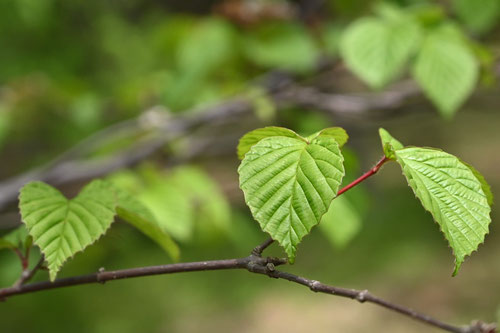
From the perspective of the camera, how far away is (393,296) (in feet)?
9.94

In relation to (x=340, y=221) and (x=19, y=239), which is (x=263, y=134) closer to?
(x=19, y=239)

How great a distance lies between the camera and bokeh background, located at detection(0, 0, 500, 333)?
5.98 feet

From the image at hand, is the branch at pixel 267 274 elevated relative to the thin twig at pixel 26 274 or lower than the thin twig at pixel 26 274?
lower

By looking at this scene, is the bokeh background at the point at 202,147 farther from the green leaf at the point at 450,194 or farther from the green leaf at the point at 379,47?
the green leaf at the point at 450,194

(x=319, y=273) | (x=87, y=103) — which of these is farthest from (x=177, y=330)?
(x=87, y=103)

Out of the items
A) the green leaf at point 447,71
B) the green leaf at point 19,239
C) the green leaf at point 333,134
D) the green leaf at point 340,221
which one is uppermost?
the green leaf at point 447,71

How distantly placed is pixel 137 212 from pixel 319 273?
109 inches

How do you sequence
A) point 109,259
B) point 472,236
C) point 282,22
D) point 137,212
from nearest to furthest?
point 472,236 < point 137,212 < point 282,22 < point 109,259

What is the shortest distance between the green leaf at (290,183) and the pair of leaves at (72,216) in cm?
17

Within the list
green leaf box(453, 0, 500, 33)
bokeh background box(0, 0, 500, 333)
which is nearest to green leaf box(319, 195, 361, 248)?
bokeh background box(0, 0, 500, 333)

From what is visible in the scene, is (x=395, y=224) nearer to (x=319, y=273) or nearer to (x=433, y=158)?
(x=319, y=273)

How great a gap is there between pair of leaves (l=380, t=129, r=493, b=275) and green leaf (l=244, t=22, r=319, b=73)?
1294 mm

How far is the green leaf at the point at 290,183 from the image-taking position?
1.60ft

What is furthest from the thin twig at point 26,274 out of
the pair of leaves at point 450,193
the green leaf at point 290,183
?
the pair of leaves at point 450,193
